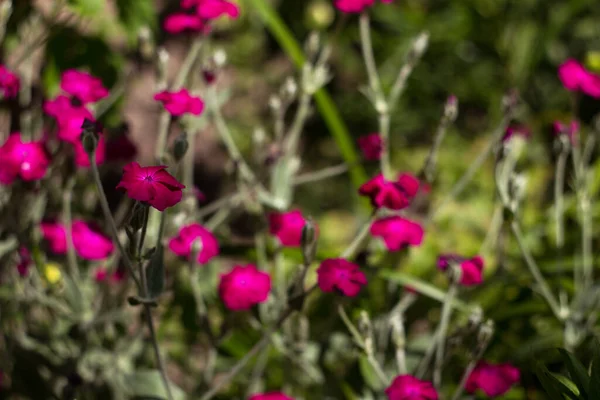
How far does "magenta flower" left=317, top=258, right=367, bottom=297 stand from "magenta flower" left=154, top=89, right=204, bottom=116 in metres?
0.33

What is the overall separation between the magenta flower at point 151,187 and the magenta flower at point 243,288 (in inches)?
13.7

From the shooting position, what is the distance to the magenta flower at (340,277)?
1.19 meters

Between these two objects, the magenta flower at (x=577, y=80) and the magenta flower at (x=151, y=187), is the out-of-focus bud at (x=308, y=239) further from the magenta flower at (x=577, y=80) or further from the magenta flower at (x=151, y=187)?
the magenta flower at (x=577, y=80)

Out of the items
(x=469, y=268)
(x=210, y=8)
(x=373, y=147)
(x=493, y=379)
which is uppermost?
(x=210, y=8)

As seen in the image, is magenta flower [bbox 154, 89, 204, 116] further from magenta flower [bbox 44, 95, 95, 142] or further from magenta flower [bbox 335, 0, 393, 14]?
magenta flower [bbox 335, 0, 393, 14]

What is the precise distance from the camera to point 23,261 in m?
1.43

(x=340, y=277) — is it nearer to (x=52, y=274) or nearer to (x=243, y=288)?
(x=243, y=288)

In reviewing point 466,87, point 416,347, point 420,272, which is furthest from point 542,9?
point 416,347

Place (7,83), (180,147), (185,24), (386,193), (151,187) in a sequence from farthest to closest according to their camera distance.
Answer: (185,24), (7,83), (386,193), (180,147), (151,187)

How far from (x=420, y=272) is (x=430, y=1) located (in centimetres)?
132

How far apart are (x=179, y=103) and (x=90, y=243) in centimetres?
35

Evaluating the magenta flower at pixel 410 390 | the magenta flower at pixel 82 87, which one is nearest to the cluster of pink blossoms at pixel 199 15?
the magenta flower at pixel 82 87

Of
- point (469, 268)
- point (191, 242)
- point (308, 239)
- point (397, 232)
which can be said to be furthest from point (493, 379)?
point (191, 242)

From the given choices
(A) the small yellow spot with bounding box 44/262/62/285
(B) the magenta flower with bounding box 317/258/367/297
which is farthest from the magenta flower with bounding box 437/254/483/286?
(A) the small yellow spot with bounding box 44/262/62/285
